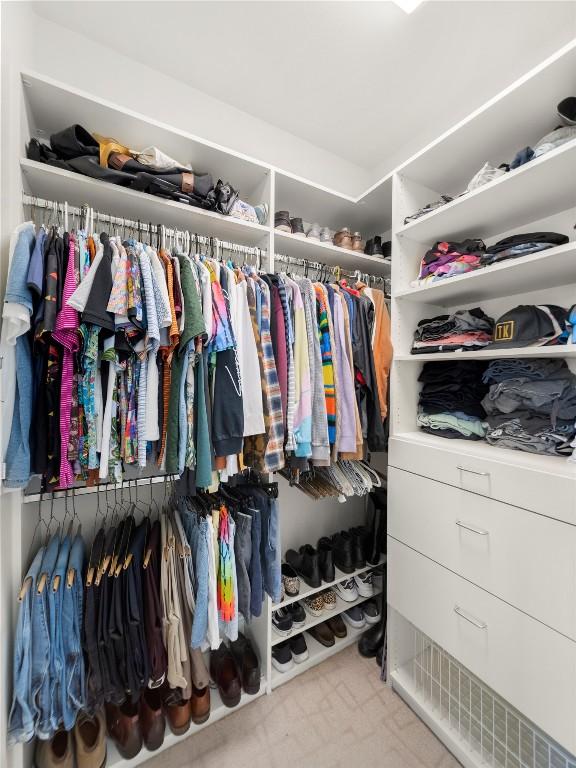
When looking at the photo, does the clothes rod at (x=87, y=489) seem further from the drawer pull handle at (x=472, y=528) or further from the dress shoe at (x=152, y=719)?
the drawer pull handle at (x=472, y=528)

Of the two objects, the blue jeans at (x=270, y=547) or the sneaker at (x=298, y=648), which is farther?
the sneaker at (x=298, y=648)

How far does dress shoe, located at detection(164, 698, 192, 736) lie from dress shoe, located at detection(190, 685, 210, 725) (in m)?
0.03

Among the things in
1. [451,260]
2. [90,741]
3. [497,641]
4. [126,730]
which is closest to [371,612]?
[497,641]

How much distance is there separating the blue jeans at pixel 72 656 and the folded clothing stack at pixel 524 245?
1.89 metres

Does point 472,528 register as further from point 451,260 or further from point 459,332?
point 451,260

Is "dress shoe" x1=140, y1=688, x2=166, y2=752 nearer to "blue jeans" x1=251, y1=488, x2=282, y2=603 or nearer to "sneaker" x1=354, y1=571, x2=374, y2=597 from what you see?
"blue jeans" x1=251, y1=488, x2=282, y2=603

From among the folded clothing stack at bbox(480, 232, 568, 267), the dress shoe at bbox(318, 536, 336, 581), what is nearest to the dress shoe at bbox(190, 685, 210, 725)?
the dress shoe at bbox(318, 536, 336, 581)

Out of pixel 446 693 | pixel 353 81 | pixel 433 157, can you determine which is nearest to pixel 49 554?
pixel 446 693

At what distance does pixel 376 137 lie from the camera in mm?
1800

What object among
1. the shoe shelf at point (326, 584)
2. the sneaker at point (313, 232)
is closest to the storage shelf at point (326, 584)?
the shoe shelf at point (326, 584)

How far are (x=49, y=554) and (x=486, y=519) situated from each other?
1536 millimetres

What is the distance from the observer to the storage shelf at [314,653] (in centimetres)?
144

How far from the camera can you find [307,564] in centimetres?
162

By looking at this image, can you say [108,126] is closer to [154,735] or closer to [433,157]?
[433,157]
